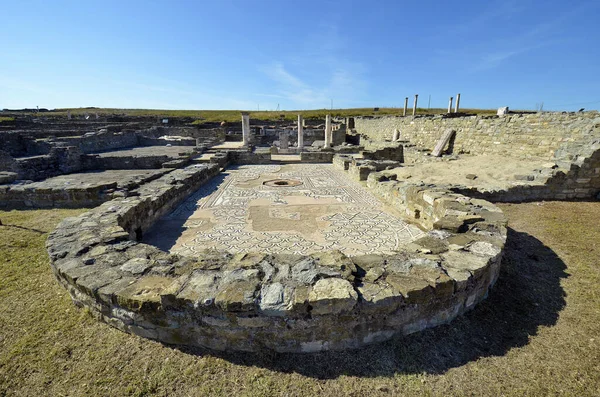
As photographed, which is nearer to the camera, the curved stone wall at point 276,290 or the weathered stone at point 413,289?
the curved stone wall at point 276,290

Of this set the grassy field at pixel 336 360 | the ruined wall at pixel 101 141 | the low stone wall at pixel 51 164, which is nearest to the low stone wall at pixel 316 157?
the low stone wall at pixel 51 164

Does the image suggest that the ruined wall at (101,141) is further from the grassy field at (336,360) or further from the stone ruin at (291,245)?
the grassy field at (336,360)

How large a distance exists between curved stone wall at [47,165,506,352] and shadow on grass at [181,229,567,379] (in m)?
0.10

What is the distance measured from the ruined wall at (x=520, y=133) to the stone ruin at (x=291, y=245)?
0.06 metres

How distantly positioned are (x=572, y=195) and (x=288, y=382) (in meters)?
10.5

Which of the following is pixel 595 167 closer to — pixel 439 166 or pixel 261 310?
pixel 439 166

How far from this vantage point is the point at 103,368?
→ 256 cm

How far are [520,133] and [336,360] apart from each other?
13784 millimetres

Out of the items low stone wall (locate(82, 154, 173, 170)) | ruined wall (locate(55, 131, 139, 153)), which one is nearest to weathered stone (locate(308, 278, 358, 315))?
low stone wall (locate(82, 154, 173, 170))

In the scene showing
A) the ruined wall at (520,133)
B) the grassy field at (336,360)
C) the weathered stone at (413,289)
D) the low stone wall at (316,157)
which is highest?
the ruined wall at (520,133)

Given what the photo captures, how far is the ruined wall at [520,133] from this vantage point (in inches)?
388

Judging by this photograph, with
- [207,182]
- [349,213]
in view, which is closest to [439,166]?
[349,213]

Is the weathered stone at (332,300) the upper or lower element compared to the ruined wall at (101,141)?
lower

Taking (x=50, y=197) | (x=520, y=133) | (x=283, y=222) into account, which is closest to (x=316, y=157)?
(x=520, y=133)
